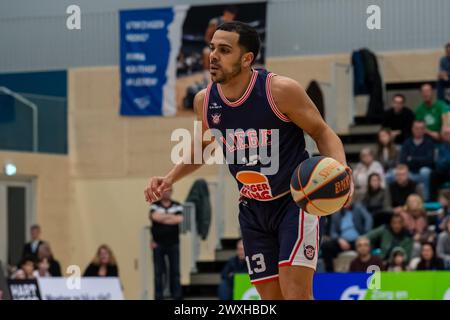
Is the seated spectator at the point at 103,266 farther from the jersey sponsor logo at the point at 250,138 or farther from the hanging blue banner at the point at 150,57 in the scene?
the jersey sponsor logo at the point at 250,138

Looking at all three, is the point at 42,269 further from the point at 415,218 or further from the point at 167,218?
the point at 415,218

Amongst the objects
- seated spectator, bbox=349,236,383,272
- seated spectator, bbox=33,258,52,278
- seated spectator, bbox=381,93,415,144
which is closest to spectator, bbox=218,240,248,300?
seated spectator, bbox=349,236,383,272

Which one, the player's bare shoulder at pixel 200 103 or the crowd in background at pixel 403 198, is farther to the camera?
the crowd in background at pixel 403 198

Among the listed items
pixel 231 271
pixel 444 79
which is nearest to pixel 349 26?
pixel 444 79

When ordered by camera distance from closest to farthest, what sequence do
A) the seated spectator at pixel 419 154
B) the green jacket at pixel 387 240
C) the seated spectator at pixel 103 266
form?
the green jacket at pixel 387 240
the seated spectator at pixel 419 154
the seated spectator at pixel 103 266

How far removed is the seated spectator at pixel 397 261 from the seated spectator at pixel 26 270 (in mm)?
5744

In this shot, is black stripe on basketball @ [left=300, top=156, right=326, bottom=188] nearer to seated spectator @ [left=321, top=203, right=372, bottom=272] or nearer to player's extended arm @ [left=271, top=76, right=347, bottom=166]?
player's extended arm @ [left=271, top=76, right=347, bottom=166]

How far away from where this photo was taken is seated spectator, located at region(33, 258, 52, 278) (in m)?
18.6

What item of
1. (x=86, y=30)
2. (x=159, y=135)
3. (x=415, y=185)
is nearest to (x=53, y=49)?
(x=86, y=30)

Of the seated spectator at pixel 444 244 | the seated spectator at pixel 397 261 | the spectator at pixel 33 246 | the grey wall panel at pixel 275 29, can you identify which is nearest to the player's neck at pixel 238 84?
the seated spectator at pixel 397 261

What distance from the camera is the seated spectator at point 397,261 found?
51.4 feet

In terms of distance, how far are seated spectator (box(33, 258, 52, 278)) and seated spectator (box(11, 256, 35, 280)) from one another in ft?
0.47

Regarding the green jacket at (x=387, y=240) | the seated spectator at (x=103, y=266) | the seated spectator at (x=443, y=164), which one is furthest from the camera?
the seated spectator at (x=103, y=266)

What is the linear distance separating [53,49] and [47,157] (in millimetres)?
2335
